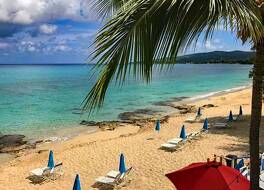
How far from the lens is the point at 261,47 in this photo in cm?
411

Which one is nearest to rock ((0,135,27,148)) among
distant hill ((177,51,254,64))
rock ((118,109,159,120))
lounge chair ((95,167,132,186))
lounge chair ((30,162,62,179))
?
rock ((118,109,159,120))

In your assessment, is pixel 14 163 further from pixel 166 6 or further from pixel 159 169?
pixel 166 6

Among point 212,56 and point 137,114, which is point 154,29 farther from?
point 137,114

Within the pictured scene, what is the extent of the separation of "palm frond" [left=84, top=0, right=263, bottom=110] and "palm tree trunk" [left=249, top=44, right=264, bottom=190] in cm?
130

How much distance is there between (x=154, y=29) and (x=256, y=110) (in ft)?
6.79

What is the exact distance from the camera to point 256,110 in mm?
4340

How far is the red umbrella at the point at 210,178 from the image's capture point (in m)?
6.54

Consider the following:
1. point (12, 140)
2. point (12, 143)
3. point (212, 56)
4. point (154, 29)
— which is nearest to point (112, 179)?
point (212, 56)

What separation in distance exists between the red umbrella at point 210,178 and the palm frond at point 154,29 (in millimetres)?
4175

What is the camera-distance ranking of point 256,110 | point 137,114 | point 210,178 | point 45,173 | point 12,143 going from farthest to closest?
point 137,114, point 12,143, point 45,173, point 210,178, point 256,110

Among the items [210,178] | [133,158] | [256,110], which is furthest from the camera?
[133,158]

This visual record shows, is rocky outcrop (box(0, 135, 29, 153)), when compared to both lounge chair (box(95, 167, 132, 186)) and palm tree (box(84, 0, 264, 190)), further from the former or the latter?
palm tree (box(84, 0, 264, 190))

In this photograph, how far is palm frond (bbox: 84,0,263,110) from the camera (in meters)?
2.76

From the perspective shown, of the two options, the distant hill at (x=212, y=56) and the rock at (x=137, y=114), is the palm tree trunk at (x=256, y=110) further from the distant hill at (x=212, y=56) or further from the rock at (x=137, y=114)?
the rock at (x=137, y=114)
